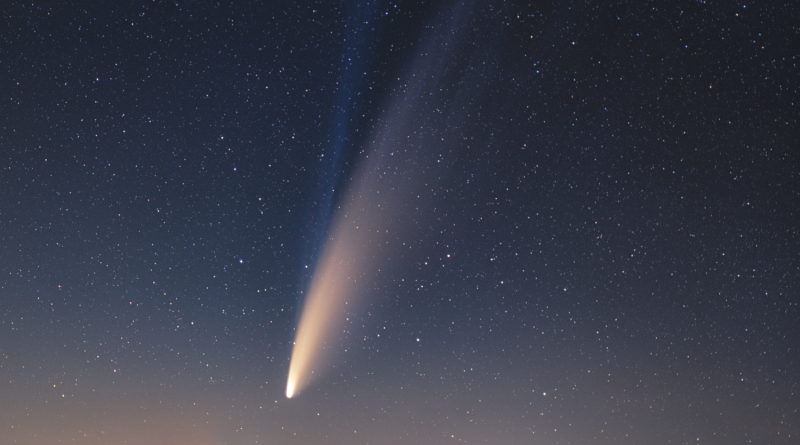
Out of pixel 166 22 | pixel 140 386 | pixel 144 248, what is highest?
pixel 166 22

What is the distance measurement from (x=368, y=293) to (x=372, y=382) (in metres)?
0.24

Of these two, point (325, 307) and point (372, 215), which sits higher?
point (372, 215)

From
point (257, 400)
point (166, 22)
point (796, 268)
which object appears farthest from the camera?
point (796, 268)

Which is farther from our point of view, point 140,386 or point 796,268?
point 796,268

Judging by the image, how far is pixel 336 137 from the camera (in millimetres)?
1211

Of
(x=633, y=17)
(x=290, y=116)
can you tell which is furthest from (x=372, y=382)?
(x=633, y=17)

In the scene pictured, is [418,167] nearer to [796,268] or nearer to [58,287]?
[58,287]

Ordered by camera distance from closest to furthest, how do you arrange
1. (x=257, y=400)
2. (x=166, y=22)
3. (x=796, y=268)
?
1. (x=166, y=22)
2. (x=257, y=400)
3. (x=796, y=268)

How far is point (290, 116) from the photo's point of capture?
1.20m

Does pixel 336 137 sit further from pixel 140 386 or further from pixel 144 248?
pixel 140 386

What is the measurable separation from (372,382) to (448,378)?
0.20 metres

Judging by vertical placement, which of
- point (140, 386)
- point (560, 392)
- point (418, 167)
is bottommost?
point (560, 392)

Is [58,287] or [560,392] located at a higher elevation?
[58,287]

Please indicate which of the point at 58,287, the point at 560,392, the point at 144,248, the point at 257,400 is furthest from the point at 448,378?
the point at 58,287
